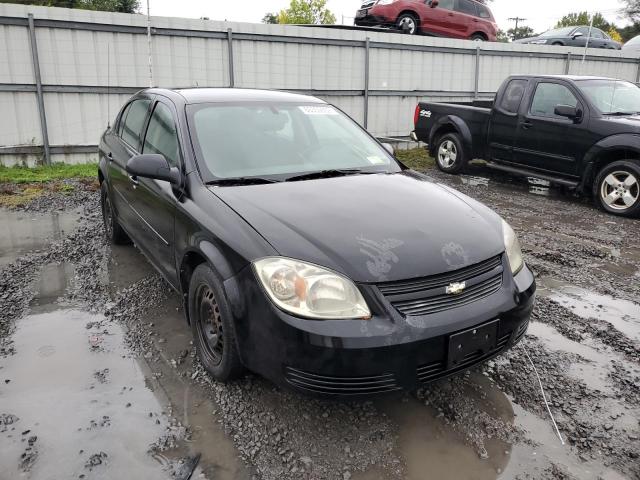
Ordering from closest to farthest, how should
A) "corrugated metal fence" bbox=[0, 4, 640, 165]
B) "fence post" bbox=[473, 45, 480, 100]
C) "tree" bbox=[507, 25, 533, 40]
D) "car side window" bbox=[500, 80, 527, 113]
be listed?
1. "car side window" bbox=[500, 80, 527, 113]
2. "corrugated metal fence" bbox=[0, 4, 640, 165]
3. "fence post" bbox=[473, 45, 480, 100]
4. "tree" bbox=[507, 25, 533, 40]

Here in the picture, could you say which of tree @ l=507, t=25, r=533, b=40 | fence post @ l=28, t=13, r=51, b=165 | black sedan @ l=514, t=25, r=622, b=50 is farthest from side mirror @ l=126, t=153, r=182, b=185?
tree @ l=507, t=25, r=533, b=40

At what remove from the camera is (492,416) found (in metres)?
2.70

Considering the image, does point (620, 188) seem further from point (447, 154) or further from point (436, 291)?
point (436, 291)

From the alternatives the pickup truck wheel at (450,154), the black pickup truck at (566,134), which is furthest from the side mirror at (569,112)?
the pickup truck wheel at (450,154)

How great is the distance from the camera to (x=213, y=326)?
291cm

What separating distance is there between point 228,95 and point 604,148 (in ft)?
17.9

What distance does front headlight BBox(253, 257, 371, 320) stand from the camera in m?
2.29

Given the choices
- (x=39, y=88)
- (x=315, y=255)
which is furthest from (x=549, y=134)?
(x=39, y=88)

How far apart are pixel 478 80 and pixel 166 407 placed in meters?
13.0

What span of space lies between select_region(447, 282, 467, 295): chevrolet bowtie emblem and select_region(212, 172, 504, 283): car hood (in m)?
0.08

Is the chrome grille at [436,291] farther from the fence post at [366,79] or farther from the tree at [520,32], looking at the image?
the tree at [520,32]

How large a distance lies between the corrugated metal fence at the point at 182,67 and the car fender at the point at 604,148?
5.92m

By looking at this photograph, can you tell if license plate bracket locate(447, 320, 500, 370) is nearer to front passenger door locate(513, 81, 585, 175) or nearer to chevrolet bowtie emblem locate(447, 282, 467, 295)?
chevrolet bowtie emblem locate(447, 282, 467, 295)

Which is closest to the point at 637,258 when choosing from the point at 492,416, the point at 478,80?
the point at 492,416
